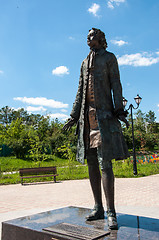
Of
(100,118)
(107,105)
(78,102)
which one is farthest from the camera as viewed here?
(78,102)

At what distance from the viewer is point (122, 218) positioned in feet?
11.8

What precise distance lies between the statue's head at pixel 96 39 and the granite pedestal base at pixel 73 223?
245cm

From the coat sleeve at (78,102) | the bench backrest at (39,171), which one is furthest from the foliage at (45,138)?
the coat sleeve at (78,102)

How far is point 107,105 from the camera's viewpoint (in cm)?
357

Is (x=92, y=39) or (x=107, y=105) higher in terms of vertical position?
(x=92, y=39)

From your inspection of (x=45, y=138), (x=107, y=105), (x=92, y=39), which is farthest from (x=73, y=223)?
(x=45, y=138)

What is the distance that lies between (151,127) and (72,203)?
157 feet

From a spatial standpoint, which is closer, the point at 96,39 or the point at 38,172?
the point at 96,39

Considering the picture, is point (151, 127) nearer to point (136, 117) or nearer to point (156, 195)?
point (136, 117)

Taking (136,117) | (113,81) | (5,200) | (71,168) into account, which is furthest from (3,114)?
(113,81)

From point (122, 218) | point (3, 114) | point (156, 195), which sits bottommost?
point (156, 195)

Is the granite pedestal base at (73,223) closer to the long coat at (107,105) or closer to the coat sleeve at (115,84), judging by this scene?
the long coat at (107,105)

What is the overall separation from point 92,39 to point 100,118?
3.87 ft

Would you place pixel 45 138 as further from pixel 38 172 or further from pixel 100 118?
pixel 100 118
